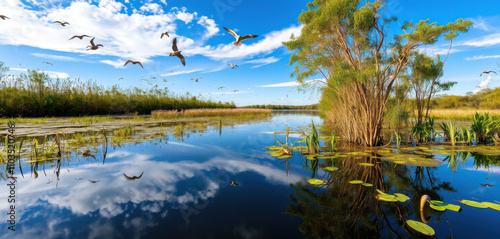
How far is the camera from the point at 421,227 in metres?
2.02

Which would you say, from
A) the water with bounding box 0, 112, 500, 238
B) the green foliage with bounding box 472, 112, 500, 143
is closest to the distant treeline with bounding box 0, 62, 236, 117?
the water with bounding box 0, 112, 500, 238

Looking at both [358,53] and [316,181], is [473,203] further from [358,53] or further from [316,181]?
[358,53]

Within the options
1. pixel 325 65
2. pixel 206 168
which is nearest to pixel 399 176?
pixel 206 168

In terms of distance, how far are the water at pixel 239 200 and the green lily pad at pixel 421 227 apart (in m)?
0.07

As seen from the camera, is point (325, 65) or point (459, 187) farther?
point (325, 65)

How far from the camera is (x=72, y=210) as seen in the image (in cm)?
261

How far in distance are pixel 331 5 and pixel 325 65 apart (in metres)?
1.94

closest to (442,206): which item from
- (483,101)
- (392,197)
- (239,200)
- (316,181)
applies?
(392,197)

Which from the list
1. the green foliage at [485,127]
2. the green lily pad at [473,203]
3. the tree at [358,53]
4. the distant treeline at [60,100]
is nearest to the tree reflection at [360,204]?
the green lily pad at [473,203]

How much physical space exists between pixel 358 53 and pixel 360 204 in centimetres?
564

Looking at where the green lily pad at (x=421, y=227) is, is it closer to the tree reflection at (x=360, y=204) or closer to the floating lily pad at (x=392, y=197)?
the tree reflection at (x=360, y=204)

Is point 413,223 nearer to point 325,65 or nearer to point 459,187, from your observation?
point 459,187

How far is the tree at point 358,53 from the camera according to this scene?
591 centimetres

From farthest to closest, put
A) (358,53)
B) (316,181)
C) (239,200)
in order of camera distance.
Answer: (358,53)
(316,181)
(239,200)
